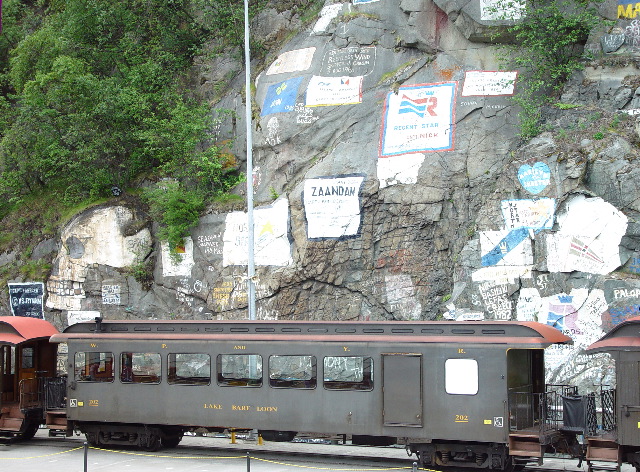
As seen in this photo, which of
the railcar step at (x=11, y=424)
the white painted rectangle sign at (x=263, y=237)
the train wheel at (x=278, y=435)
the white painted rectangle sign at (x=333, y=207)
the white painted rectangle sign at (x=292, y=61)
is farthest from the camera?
the white painted rectangle sign at (x=292, y=61)

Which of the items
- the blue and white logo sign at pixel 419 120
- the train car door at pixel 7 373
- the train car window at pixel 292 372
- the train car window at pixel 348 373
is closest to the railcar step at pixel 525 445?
the train car window at pixel 348 373

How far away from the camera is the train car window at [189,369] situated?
1705 centimetres

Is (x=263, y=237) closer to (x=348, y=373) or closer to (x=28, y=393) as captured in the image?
(x=28, y=393)

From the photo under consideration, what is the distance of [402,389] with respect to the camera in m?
15.2

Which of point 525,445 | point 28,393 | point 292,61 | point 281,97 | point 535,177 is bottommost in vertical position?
point 525,445

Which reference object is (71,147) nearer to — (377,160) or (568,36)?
(377,160)

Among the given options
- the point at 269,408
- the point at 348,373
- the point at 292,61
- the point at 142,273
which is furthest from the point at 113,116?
the point at 348,373

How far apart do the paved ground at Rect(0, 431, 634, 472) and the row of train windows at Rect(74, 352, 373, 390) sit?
1644 mm

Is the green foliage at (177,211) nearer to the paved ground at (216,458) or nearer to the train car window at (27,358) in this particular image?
the train car window at (27,358)

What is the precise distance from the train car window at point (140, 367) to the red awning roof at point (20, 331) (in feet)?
10.4

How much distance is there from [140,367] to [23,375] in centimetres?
406

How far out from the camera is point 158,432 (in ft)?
58.2

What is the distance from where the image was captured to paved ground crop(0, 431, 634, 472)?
1550cm

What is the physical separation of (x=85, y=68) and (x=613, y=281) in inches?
946
